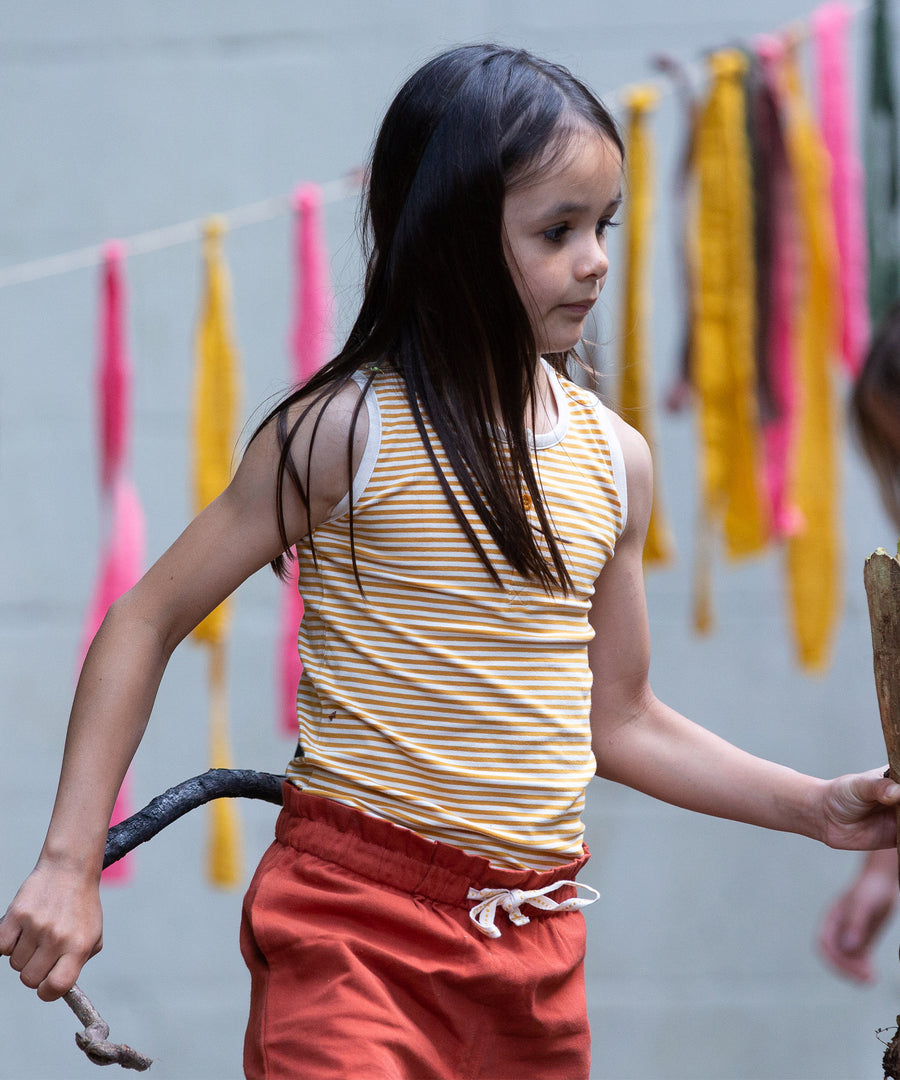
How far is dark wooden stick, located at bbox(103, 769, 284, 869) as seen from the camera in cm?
78

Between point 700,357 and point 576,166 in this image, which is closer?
point 576,166

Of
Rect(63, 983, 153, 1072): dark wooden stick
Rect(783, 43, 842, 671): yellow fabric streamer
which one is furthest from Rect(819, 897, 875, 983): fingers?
Rect(63, 983, 153, 1072): dark wooden stick

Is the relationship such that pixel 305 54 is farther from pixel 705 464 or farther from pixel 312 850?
pixel 312 850

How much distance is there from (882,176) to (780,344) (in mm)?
211

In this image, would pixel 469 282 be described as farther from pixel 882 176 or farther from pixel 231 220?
pixel 231 220

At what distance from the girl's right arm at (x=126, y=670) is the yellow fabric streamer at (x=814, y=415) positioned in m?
0.76

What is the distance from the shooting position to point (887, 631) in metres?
0.79

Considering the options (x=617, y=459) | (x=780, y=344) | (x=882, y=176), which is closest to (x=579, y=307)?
(x=617, y=459)

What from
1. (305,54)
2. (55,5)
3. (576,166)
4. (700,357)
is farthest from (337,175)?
(576,166)

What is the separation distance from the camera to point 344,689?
820mm

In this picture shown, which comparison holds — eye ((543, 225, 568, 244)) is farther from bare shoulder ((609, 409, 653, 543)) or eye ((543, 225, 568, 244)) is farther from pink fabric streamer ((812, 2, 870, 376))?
pink fabric streamer ((812, 2, 870, 376))

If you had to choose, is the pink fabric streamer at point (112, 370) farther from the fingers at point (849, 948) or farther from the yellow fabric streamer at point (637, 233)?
the fingers at point (849, 948)

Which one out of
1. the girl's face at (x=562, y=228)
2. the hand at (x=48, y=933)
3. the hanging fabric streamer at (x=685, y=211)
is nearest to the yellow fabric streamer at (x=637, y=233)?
the hanging fabric streamer at (x=685, y=211)

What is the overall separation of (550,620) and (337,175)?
46.2 inches
